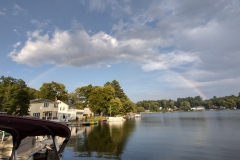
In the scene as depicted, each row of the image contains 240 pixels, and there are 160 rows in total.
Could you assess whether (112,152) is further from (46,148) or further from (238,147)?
(238,147)

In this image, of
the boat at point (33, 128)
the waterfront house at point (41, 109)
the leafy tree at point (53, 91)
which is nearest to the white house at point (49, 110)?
the waterfront house at point (41, 109)

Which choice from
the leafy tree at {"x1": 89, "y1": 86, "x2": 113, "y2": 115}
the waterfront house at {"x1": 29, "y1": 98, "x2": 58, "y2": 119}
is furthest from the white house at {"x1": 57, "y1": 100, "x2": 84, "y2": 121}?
the leafy tree at {"x1": 89, "y1": 86, "x2": 113, "y2": 115}

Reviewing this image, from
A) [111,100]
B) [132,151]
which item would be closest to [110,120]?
[111,100]

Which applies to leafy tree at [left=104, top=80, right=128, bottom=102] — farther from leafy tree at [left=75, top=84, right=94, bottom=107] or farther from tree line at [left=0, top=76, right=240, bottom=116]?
leafy tree at [left=75, top=84, right=94, bottom=107]

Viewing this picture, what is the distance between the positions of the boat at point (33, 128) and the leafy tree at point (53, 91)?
85275mm

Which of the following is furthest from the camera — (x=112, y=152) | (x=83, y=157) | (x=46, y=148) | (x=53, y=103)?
(x=53, y=103)

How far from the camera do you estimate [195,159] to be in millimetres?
21266

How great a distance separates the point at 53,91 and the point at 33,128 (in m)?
90.6

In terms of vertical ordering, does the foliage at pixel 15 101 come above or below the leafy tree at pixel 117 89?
below

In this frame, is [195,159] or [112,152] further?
[112,152]

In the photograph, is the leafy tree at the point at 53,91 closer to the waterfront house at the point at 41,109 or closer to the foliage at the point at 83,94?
the foliage at the point at 83,94

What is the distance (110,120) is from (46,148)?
61630 mm

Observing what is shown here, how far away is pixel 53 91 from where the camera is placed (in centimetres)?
9181

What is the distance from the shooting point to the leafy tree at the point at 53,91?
3451 inches
